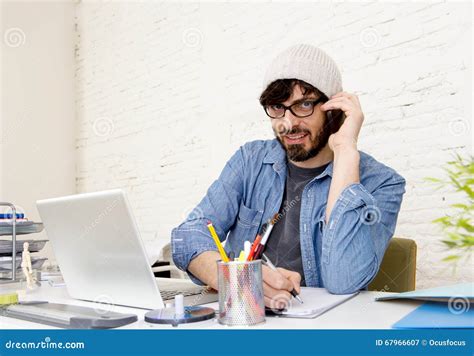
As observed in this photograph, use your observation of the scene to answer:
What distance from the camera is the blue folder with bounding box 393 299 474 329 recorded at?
76 cm

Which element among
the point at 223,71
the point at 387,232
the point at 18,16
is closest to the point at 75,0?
the point at 18,16

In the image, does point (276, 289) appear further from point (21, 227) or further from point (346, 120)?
point (21, 227)

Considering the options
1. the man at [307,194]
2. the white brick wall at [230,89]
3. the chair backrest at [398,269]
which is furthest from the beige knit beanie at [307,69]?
the white brick wall at [230,89]

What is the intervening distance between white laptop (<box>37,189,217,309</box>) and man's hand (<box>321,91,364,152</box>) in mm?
558

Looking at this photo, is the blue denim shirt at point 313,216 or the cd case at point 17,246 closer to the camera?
the blue denim shirt at point 313,216

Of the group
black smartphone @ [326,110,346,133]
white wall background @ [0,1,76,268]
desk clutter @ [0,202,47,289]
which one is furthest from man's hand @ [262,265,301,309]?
white wall background @ [0,1,76,268]

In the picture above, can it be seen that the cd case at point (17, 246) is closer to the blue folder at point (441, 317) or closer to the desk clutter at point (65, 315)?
the desk clutter at point (65, 315)

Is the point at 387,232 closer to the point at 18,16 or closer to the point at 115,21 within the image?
the point at 115,21

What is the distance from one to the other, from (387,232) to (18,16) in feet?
10.9

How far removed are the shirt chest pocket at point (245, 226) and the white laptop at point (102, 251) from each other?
1.43 feet

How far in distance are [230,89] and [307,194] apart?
4.53 feet

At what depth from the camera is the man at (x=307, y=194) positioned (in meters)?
1.25

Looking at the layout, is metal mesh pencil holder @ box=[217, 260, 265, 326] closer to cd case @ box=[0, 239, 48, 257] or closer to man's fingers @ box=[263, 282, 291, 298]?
man's fingers @ box=[263, 282, 291, 298]

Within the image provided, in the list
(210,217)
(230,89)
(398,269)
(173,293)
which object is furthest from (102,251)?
(230,89)
